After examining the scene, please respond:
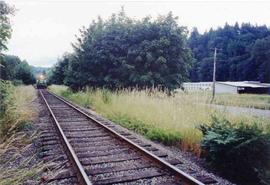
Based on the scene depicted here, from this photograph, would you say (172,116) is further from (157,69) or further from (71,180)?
(157,69)

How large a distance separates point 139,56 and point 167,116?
10563 millimetres

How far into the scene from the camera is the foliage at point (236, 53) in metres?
67.6

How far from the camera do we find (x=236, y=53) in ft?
257

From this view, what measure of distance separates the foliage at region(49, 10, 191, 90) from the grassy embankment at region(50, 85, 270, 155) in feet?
18.0

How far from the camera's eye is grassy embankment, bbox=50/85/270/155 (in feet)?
23.2

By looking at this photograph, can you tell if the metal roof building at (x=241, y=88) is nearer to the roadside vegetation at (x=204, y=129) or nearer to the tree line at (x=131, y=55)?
the tree line at (x=131, y=55)

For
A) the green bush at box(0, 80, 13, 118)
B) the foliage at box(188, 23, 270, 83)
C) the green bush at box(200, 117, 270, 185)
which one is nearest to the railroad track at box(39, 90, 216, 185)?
the green bush at box(200, 117, 270, 185)

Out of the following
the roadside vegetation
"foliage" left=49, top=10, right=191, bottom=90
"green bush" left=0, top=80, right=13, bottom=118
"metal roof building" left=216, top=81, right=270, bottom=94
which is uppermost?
"foliage" left=49, top=10, right=191, bottom=90

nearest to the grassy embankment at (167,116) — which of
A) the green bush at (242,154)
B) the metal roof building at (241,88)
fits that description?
the green bush at (242,154)

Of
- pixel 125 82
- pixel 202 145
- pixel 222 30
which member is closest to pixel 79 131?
pixel 202 145

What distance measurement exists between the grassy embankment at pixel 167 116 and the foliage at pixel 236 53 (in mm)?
53886

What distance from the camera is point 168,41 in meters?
18.7

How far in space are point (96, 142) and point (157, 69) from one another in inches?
488

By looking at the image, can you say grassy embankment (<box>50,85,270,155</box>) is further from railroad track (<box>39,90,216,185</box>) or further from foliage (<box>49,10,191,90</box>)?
foliage (<box>49,10,191,90</box>)
